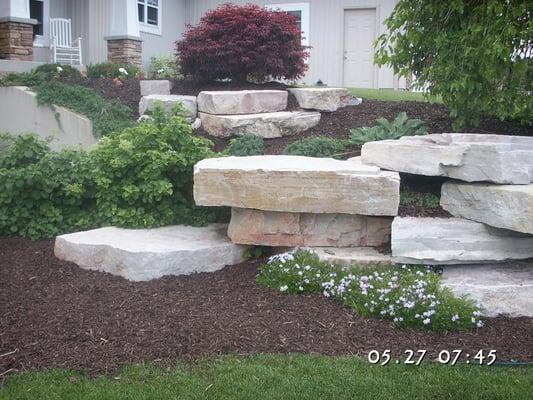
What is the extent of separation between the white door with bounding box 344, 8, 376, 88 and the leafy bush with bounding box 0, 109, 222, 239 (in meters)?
10.8

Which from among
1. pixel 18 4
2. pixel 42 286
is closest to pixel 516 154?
pixel 42 286

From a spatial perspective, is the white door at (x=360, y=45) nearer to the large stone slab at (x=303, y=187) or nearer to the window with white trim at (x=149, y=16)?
the window with white trim at (x=149, y=16)

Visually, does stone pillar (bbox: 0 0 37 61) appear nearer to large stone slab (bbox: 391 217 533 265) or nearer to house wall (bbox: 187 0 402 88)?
house wall (bbox: 187 0 402 88)

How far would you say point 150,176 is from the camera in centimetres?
533

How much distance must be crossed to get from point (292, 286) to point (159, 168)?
1.68 metres

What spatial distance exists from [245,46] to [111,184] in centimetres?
355

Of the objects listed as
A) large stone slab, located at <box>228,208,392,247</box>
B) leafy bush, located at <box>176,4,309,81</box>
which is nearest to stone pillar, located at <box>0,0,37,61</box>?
leafy bush, located at <box>176,4,309,81</box>

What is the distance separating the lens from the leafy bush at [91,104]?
7.99 meters

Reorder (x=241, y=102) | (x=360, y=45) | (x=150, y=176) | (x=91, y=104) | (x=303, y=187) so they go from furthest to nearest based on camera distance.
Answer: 1. (x=360, y=45)
2. (x=91, y=104)
3. (x=241, y=102)
4. (x=150, y=176)
5. (x=303, y=187)

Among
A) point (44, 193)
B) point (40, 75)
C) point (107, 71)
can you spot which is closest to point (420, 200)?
point (44, 193)

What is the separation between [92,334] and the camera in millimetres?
3850

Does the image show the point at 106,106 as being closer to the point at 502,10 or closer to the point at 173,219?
the point at 173,219

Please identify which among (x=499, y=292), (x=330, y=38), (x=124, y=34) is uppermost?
(x=330, y=38)

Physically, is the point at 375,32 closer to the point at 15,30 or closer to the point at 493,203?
the point at 15,30
